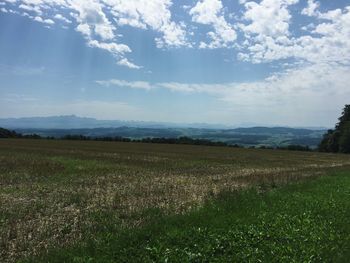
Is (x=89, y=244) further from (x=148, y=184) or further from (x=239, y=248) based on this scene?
(x=148, y=184)

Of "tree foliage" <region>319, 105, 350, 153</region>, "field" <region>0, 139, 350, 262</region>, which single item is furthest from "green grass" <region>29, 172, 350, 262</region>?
"tree foliage" <region>319, 105, 350, 153</region>

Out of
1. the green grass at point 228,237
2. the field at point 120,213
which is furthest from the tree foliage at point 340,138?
the green grass at point 228,237

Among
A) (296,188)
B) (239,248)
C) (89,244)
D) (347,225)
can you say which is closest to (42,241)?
(89,244)

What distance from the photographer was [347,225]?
12.8m

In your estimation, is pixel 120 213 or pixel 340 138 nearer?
pixel 120 213

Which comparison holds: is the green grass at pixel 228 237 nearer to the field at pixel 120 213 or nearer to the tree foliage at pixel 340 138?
the field at pixel 120 213

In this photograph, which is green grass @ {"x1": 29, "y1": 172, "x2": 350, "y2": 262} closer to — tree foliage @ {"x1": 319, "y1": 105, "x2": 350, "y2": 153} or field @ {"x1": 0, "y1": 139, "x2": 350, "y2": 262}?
field @ {"x1": 0, "y1": 139, "x2": 350, "y2": 262}

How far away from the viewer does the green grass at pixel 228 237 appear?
28.8 ft

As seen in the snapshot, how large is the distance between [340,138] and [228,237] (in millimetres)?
97808

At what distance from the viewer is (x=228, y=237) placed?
10336 millimetres

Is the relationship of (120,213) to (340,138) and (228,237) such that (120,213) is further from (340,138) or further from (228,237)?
(340,138)

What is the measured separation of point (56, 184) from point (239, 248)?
13632 mm

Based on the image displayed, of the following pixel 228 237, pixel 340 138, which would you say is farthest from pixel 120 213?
pixel 340 138

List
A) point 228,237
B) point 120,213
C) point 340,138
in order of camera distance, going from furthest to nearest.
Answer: point 340,138 < point 120,213 < point 228,237
